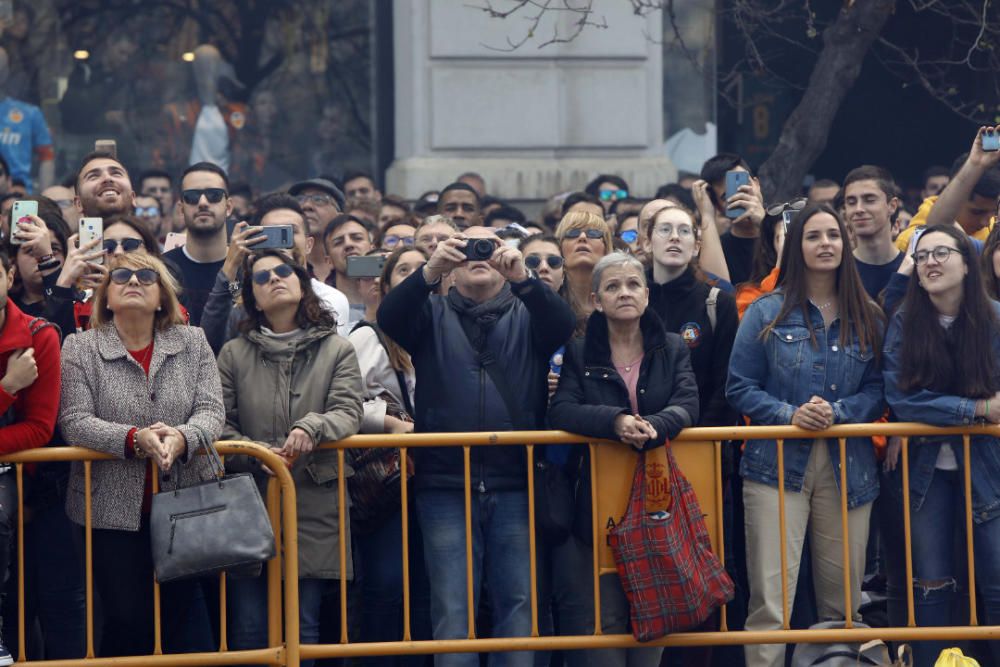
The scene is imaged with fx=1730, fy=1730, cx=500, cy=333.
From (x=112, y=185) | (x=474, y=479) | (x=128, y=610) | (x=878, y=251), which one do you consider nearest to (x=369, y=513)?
(x=474, y=479)

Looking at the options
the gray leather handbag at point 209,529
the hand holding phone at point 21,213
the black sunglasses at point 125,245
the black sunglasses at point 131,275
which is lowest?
the gray leather handbag at point 209,529

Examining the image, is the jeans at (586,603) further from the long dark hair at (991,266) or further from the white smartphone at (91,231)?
the white smartphone at (91,231)

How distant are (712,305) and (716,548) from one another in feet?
3.79

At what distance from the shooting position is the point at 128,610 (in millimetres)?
7027

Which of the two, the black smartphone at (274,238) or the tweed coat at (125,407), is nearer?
the tweed coat at (125,407)

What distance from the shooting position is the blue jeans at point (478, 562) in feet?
23.5

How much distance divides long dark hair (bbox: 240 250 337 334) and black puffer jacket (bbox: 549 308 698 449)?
3.49 feet

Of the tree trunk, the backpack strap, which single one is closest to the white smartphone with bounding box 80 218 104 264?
the backpack strap

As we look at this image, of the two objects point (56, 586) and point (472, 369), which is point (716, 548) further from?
point (56, 586)

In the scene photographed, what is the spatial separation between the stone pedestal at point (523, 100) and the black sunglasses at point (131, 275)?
19.2ft

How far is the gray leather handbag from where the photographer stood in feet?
22.2

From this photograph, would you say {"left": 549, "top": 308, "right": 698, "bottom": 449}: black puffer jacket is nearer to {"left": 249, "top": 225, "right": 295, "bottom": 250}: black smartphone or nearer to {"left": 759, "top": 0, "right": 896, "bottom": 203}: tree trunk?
{"left": 249, "top": 225, "right": 295, "bottom": 250}: black smartphone

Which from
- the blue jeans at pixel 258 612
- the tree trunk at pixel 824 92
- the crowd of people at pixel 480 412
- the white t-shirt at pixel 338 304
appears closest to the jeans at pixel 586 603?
the crowd of people at pixel 480 412

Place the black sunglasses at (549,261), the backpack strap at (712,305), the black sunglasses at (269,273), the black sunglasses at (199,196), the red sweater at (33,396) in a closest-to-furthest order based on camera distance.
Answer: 1. the red sweater at (33,396)
2. the black sunglasses at (269,273)
3. the backpack strap at (712,305)
4. the black sunglasses at (549,261)
5. the black sunglasses at (199,196)
